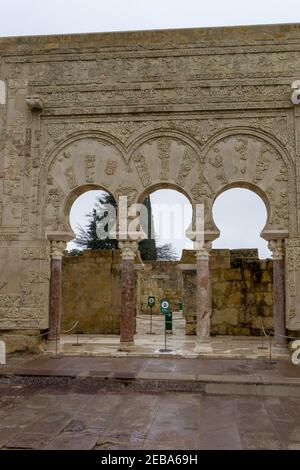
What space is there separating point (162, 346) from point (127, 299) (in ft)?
5.56

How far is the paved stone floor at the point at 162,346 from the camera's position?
9117 mm

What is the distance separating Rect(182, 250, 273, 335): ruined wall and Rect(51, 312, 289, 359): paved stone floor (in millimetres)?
441

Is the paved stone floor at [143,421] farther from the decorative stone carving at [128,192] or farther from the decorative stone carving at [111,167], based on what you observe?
the decorative stone carving at [111,167]

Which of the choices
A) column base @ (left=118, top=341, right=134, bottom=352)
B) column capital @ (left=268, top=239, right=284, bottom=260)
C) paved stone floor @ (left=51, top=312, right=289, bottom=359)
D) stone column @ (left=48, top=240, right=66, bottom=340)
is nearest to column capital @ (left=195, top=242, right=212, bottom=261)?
column capital @ (left=268, top=239, right=284, bottom=260)

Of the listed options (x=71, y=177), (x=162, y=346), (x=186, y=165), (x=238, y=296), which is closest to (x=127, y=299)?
(x=162, y=346)

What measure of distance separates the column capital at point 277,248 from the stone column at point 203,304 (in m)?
1.24

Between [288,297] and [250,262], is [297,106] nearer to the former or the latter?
[288,297]

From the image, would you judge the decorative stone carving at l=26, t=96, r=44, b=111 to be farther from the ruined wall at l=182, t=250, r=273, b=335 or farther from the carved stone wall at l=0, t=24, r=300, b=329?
the ruined wall at l=182, t=250, r=273, b=335

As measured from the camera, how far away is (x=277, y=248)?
9.31 meters

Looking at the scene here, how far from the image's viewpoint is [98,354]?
9.22 metres

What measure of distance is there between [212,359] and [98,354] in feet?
7.33

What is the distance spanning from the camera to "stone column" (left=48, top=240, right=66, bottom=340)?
9.73m

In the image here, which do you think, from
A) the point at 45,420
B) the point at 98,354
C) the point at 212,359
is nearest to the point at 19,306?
the point at 98,354

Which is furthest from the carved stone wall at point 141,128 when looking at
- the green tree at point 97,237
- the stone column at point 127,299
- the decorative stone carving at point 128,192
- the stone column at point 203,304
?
the green tree at point 97,237
